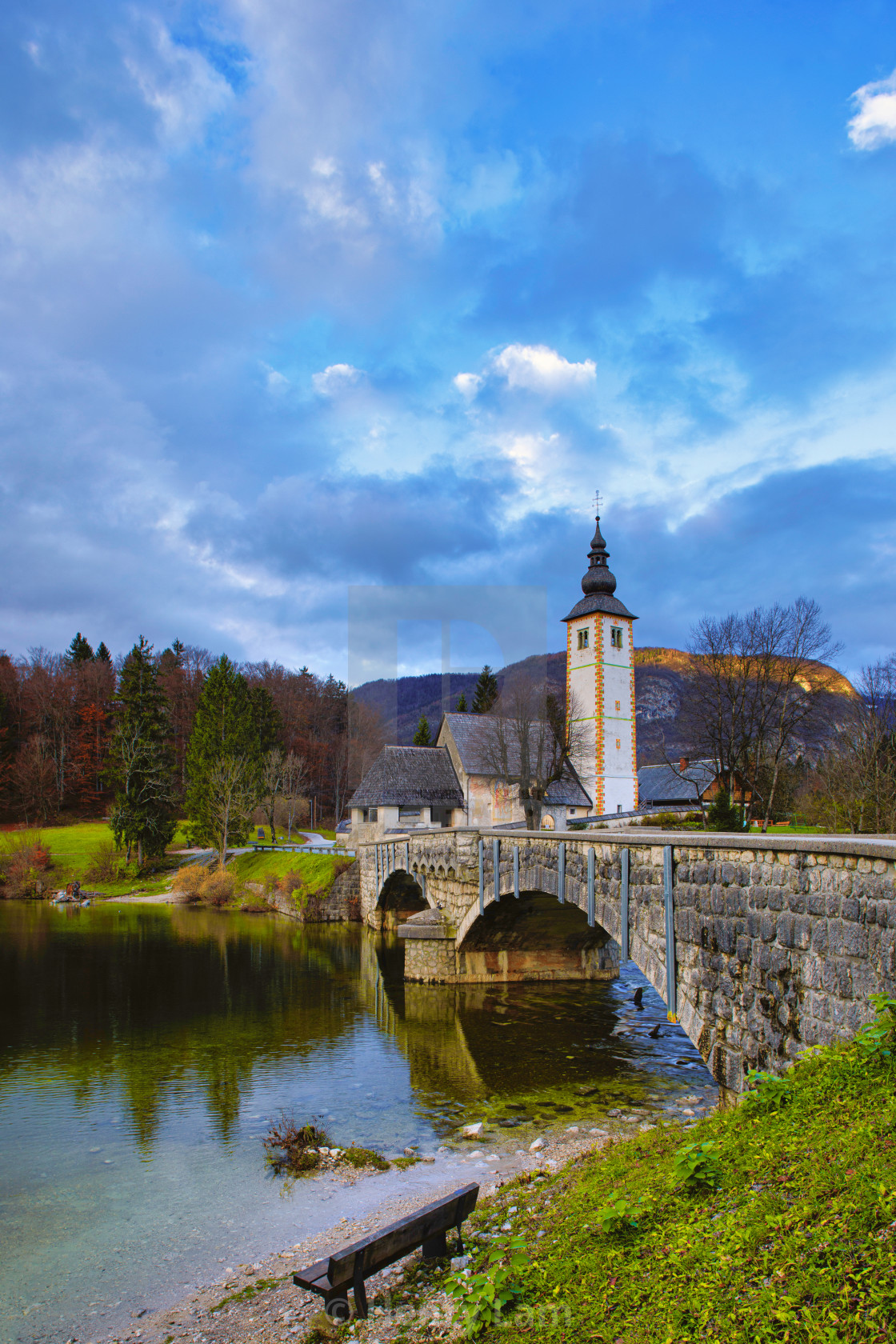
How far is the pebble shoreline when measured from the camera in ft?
20.0

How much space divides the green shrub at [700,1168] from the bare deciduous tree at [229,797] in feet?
154

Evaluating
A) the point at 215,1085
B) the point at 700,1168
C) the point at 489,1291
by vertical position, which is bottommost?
the point at 215,1085

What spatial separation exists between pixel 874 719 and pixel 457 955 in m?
18.0

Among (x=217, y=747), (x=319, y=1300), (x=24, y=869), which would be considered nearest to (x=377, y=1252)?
(x=319, y=1300)

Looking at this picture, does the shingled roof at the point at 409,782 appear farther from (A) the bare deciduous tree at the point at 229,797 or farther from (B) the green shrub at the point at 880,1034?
(B) the green shrub at the point at 880,1034

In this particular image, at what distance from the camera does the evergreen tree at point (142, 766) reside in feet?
163

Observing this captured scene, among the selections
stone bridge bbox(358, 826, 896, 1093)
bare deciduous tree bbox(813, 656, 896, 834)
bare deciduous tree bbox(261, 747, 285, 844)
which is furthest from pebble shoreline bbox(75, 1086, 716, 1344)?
bare deciduous tree bbox(261, 747, 285, 844)

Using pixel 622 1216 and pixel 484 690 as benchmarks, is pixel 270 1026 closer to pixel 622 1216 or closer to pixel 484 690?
pixel 622 1216

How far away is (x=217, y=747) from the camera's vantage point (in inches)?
2172

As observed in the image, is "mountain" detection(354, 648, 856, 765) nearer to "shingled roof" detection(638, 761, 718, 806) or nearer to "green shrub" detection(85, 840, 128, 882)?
"shingled roof" detection(638, 761, 718, 806)

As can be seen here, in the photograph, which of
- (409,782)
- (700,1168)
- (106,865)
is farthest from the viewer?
(106,865)

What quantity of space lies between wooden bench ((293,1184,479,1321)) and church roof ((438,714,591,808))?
38.0 meters

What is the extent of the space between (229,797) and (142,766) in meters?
5.85

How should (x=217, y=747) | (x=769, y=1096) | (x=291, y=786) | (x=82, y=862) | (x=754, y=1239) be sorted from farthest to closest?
(x=291, y=786) → (x=217, y=747) → (x=82, y=862) → (x=769, y=1096) → (x=754, y=1239)
